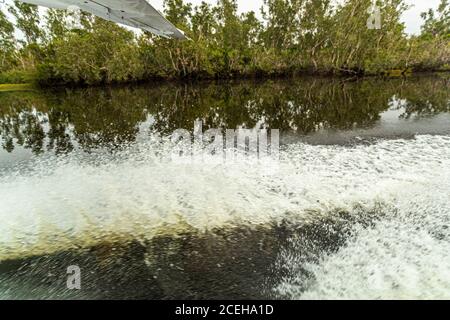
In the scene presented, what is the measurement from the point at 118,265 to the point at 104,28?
35.4 meters

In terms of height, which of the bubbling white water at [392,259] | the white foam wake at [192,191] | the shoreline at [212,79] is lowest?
the bubbling white water at [392,259]

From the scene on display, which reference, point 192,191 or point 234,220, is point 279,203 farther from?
point 192,191

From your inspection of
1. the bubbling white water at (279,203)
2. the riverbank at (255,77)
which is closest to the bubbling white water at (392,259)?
the bubbling white water at (279,203)

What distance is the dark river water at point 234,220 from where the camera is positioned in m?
2.89

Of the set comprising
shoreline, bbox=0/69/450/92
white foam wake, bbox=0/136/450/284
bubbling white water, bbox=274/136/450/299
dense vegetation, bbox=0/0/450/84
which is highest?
dense vegetation, bbox=0/0/450/84

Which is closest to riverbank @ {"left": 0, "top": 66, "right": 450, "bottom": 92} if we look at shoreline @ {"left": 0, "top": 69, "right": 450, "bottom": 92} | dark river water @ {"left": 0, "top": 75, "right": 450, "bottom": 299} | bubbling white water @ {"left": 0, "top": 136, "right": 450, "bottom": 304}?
shoreline @ {"left": 0, "top": 69, "right": 450, "bottom": 92}

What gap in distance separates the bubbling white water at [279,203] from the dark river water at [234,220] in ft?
0.07

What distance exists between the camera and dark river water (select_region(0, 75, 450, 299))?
9.49 ft

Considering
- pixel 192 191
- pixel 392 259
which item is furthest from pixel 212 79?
pixel 392 259

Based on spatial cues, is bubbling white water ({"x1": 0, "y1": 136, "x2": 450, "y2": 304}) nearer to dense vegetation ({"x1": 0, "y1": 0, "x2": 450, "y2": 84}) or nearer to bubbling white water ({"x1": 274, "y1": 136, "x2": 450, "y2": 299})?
bubbling white water ({"x1": 274, "y1": 136, "x2": 450, "y2": 299})

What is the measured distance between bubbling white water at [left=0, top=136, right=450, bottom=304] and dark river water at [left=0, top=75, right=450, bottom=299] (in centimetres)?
2

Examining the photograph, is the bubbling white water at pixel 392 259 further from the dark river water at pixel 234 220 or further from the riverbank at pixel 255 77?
the riverbank at pixel 255 77

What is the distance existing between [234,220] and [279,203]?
0.98 m
